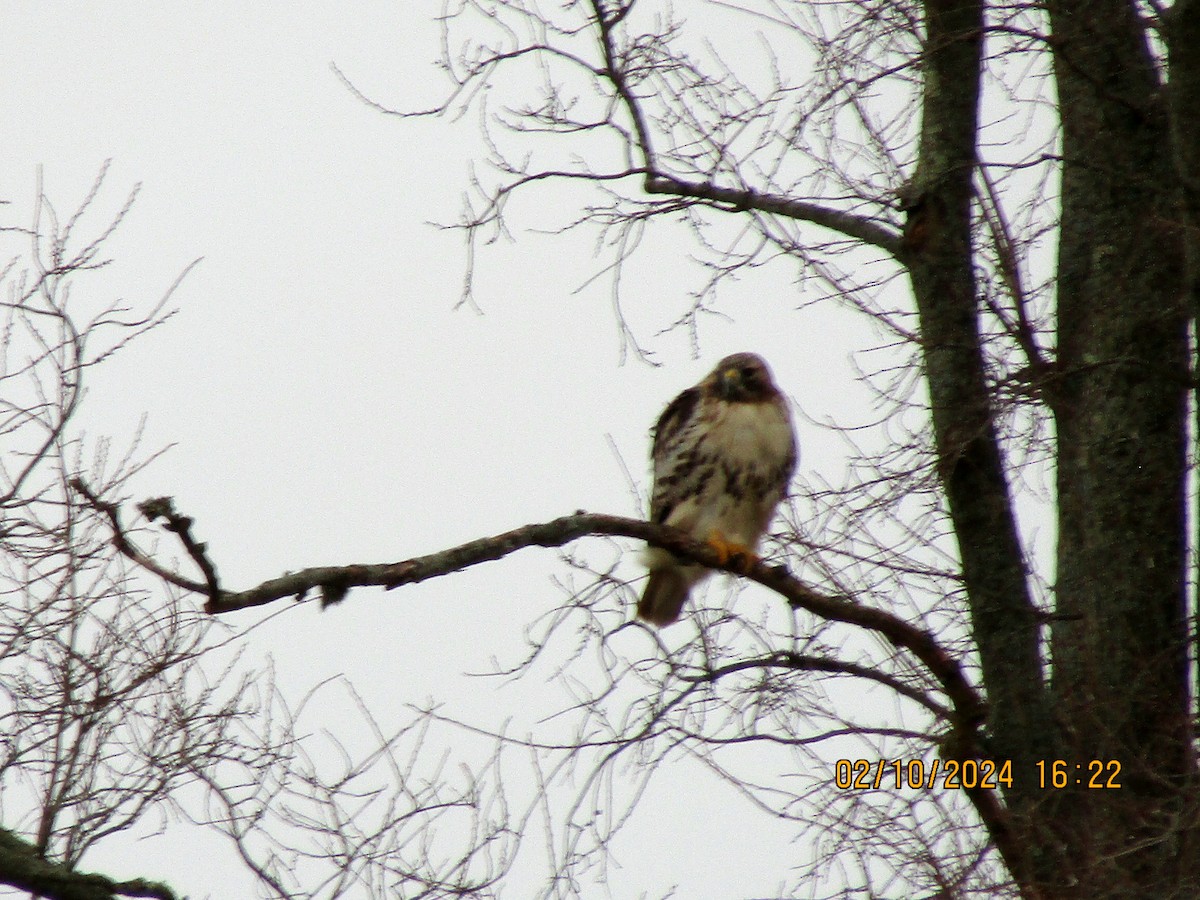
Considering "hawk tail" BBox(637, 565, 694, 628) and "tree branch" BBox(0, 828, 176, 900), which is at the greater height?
"hawk tail" BBox(637, 565, 694, 628)

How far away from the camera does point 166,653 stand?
225 inches

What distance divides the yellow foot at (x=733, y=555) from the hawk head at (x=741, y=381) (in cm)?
80

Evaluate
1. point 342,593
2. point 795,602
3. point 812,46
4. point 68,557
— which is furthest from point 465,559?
point 812,46

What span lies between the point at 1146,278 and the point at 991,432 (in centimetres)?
104

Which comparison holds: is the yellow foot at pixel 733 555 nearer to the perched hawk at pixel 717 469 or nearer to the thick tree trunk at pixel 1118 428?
the perched hawk at pixel 717 469

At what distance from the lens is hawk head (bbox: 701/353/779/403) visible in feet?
22.6

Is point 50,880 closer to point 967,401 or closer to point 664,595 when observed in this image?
point 664,595

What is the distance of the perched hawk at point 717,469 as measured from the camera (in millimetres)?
6668

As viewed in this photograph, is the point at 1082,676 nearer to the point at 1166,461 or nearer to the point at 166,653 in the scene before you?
the point at 1166,461

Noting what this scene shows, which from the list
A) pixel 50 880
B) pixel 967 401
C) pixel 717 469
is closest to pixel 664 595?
pixel 717 469

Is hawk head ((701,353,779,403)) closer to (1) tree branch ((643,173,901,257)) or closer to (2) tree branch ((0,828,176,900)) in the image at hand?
(1) tree branch ((643,173,901,257))

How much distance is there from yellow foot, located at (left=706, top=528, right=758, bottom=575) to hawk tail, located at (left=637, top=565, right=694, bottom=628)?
414mm
